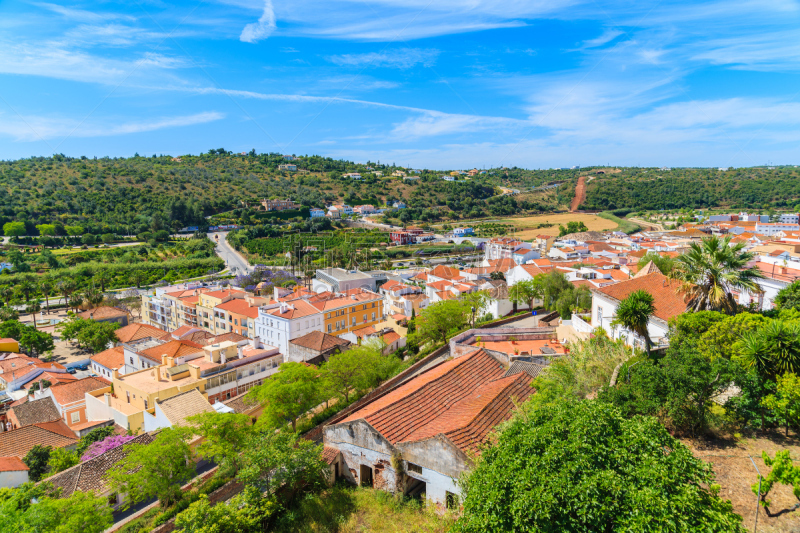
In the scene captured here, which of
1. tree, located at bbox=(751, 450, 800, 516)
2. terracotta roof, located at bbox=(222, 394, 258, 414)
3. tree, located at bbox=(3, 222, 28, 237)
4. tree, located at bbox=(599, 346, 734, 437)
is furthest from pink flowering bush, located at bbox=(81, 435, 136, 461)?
tree, located at bbox=(3, 222, 28, 237)

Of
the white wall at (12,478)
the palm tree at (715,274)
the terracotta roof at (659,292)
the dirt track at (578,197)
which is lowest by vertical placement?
the white wall at (12,478)

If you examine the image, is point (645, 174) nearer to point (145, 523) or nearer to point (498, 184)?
point (498, 184)

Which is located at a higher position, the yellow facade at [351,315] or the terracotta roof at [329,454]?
the terracotta roof at [329,454]

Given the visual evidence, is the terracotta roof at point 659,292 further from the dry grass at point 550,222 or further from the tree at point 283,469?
the dry grass at point 550,222

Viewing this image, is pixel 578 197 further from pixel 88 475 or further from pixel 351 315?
pixel 88 475

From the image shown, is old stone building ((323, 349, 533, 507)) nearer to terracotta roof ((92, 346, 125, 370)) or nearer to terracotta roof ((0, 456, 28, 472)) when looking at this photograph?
terracotta roof ((0, 456, 28, 472))

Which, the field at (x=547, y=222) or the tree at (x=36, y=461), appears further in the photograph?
the field at (x=547, y=222)

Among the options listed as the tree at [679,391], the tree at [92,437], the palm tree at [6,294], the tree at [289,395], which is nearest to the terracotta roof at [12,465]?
the tree at [92,437]
